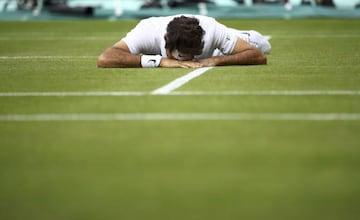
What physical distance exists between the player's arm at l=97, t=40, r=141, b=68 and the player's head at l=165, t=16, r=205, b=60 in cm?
39

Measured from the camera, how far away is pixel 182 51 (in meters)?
8.70

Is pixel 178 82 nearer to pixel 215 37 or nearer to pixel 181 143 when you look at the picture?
pixel 215 37

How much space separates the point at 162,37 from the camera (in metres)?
8.64

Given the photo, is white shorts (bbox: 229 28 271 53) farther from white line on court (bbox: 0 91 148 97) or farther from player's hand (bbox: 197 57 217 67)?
white line on court (bbox: 0 91 148 97)

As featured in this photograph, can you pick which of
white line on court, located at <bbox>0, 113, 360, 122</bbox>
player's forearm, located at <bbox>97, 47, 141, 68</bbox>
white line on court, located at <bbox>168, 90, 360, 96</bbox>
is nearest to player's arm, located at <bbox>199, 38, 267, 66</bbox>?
player's forearm, located at <bbox>97, 47, 141, 68</bbox>

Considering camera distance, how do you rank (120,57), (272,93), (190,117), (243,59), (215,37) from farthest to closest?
(243,59)
(120,57)
(215,37)
(272,93)
(190,117)

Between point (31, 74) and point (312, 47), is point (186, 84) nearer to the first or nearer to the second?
point (31, 74)

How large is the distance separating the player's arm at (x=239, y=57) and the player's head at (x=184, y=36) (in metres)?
0.26

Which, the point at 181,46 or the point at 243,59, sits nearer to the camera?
the point at 181,46

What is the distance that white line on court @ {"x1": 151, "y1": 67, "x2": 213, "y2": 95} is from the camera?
735 centimetres

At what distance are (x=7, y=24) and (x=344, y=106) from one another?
12.3m

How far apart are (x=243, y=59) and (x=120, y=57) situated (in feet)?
3.47

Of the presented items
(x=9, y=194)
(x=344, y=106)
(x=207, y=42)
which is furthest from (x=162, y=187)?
(x=207, y=42)

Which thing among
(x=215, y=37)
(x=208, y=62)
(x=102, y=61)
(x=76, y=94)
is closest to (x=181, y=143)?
(x=76, y=94)
